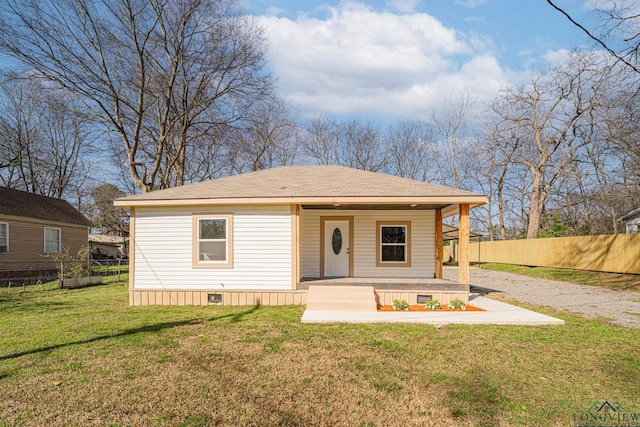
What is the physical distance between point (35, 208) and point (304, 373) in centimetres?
1977

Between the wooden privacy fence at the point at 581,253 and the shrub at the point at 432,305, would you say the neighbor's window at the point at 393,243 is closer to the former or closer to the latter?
the shrub at the point at 432,305

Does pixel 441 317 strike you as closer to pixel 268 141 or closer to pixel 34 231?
pixel 34 231

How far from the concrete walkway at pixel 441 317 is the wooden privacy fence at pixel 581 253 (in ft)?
33.4

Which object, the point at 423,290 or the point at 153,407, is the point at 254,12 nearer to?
the point at 423,290

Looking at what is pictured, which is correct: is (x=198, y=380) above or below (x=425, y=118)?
below

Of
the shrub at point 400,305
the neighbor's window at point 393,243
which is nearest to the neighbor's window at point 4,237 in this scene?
the neighbor's window at point 393,243

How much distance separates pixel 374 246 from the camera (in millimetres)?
11219

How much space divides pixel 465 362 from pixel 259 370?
9.30 feet

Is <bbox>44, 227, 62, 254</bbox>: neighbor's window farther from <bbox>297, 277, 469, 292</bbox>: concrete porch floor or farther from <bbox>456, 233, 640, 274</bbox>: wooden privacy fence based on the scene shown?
<bbox>456, 233, 640, 274</bbox>: wooden privacy fence

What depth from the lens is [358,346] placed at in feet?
18.4

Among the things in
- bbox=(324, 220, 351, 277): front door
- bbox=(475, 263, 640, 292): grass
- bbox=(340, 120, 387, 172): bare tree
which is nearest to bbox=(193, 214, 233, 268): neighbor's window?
bbox=(324, 220, 351, 277): front door

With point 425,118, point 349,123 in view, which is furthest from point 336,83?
point 425,118

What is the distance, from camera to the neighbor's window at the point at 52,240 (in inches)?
706

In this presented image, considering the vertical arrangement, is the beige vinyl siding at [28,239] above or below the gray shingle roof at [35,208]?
below
